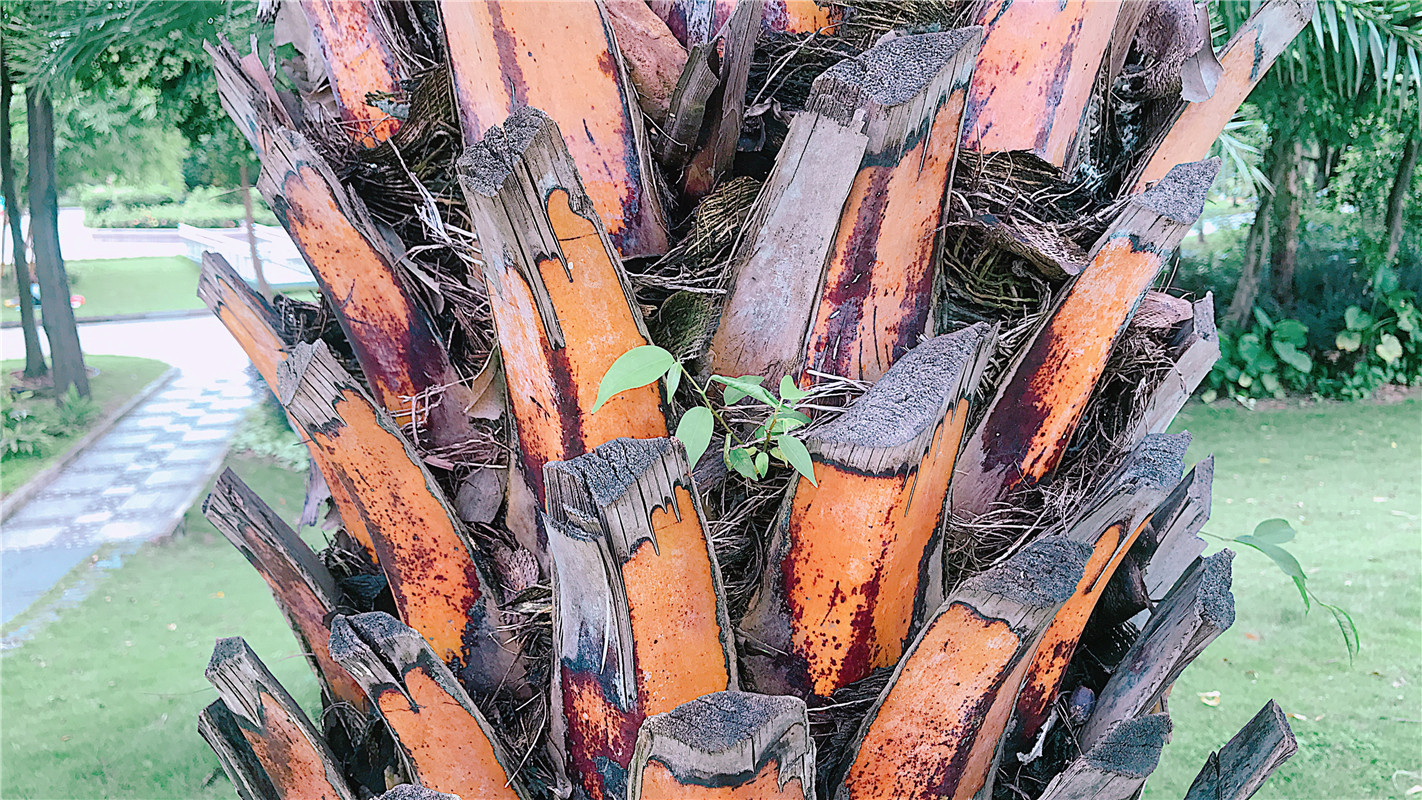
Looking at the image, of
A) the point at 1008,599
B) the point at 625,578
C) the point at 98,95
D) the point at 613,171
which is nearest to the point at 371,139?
the point at 613,171

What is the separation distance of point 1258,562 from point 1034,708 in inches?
198

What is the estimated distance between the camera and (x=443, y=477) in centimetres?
82

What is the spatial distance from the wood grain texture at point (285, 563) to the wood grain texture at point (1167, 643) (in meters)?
0.72

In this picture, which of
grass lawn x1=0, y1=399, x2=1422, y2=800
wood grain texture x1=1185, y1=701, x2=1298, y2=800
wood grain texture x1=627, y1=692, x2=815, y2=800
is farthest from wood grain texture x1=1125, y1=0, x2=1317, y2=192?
grass lawn x1=0, y1=399, x2=1422, y2=800

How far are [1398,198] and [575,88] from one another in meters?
8.44

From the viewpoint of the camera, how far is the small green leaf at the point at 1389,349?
6.68 m

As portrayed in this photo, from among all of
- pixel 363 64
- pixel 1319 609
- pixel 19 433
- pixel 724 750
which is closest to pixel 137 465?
pixel 19 433

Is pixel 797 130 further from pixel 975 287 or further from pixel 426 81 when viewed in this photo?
pixel 426 81

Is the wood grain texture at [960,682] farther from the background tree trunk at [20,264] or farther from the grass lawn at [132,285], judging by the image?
the background tree trunk at [20,264]

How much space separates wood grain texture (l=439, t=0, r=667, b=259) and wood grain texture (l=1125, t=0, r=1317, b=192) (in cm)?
50

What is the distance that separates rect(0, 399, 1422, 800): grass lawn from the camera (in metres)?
3.24

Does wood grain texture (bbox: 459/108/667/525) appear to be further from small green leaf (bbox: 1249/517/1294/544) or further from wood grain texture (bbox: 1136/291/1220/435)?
small green leaf (bbox: 1249/517/1294/544)

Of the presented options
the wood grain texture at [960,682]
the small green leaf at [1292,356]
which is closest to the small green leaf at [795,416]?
the wood grain texture at [960,682]

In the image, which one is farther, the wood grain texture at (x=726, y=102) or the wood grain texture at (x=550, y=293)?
the wood grain texture at (x=726, y=102)
